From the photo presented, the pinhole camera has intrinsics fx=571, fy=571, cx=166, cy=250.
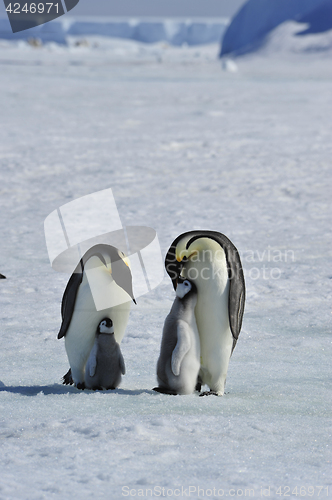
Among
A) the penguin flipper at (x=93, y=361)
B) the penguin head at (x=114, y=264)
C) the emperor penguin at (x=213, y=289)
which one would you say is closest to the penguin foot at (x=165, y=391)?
the emperor penguin at (x=213, y=289)

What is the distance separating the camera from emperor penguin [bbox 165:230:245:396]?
2287mm

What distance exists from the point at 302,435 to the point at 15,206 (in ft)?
15.5

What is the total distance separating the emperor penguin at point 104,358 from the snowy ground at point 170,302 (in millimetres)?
87

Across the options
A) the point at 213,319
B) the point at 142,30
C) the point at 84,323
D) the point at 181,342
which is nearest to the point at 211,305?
A: the point at 213,319

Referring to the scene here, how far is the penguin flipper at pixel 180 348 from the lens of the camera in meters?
2.18

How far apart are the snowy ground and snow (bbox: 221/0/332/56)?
17584mm

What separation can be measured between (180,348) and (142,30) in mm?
57006

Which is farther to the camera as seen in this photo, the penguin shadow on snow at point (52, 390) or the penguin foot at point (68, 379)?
the penguin foot at point (68, 379)

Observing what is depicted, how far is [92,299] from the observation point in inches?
89.7

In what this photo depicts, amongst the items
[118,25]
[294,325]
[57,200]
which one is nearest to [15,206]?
[57,200]

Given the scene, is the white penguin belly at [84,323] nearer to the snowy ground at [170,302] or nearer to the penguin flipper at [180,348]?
the snowy ground at [170,302]

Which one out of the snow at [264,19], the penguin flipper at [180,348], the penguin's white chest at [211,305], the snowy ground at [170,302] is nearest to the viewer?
the snowy ground at [170,302]

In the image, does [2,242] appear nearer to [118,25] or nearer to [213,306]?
[213,306]

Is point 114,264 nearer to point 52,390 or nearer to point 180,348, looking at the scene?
point 180,348
